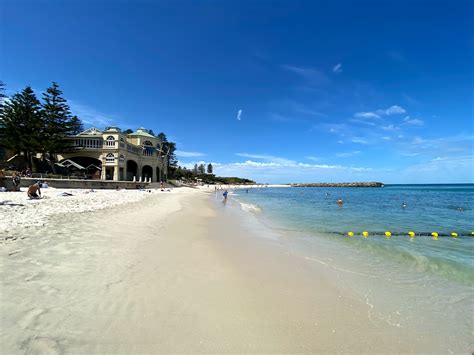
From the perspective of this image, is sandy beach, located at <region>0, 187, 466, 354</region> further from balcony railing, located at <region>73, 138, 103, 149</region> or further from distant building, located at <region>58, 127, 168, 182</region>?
balcony railing, located at <region>73, 138, 103, 149</region>

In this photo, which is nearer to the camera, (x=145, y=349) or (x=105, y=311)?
(x=145, y=349)

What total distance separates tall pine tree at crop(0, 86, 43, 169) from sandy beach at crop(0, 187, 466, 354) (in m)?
40.2

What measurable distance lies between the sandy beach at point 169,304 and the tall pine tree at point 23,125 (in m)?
40.2

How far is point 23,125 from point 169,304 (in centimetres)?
4778

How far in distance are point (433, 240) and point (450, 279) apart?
530cm

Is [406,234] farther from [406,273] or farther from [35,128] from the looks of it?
[35,128]

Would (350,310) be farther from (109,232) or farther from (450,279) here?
(109,232)

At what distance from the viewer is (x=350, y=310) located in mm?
3842

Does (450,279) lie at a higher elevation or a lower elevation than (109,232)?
lower

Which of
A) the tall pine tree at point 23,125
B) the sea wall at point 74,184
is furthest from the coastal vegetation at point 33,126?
the sea wall at point 74,184

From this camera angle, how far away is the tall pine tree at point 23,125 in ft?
118

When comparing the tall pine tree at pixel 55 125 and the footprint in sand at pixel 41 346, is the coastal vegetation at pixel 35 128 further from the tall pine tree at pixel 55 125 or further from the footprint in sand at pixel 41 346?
the footprint in sand at pixel 41 346

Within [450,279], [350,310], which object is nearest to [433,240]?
[450,279]

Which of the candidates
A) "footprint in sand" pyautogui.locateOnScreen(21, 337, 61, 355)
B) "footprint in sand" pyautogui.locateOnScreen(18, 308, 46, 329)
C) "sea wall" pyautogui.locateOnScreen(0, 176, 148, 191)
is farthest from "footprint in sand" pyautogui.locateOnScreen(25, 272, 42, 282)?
"sea wall" pyautogui.locateOnScreen(0, 176, 148, 191)
